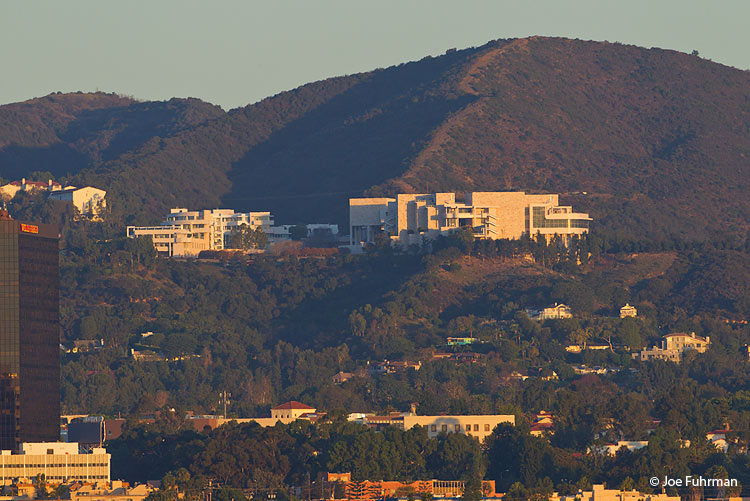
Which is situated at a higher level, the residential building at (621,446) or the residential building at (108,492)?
the residential building at (621,446)

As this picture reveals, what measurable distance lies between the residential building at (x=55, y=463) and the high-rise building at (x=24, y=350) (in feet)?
7.95

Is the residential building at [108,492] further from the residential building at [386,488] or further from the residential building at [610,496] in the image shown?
the residential building at [610,496]

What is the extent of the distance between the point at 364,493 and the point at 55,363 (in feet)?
106

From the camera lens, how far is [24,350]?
196 meters

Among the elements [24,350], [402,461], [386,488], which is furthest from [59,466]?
[386,488]

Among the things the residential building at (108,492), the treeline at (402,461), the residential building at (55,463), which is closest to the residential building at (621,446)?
the treeline at (402,461)

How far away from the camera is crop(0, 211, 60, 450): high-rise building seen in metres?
194

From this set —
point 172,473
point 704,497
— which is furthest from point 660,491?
point 172,473

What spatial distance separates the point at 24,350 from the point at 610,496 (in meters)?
49.9

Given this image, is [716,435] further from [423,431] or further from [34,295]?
[34,295]

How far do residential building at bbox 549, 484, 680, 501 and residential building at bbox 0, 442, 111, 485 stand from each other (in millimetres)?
37538

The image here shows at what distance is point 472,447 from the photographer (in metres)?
194

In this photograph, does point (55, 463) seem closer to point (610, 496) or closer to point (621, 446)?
point (621, 446)

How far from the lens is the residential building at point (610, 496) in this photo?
167 meters
